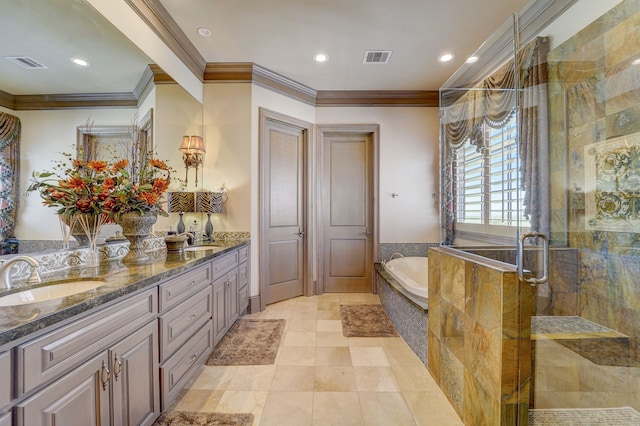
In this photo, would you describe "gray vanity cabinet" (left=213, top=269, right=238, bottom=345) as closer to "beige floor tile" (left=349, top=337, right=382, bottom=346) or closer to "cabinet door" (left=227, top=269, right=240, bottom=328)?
"cabinet door" (left=227, top=269, right=240, bottom=328)

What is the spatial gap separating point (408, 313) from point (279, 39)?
300 centimetres

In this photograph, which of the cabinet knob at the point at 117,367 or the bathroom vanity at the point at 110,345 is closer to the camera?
the bathroom vanity at the point at 110,345

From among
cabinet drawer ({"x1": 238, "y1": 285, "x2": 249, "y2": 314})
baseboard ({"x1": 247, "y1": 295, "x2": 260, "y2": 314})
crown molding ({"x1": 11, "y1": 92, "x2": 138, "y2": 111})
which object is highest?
crown molding ({"x1": 11, "y1": 92, "x2": 138, "y2": 111})

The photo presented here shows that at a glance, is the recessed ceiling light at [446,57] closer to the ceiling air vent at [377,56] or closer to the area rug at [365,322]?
the ceiling air vent at [377,56]

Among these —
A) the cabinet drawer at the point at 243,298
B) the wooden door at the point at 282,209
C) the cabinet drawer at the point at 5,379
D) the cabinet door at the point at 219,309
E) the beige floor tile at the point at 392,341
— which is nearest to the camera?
the cabinet drawer at the point at 5,379

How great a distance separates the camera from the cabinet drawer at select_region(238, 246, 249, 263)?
2.78 m

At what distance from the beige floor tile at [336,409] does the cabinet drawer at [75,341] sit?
1.16 metres

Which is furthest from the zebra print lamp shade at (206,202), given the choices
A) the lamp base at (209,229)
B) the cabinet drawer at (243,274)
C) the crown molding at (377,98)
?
the crown molding at (377,98)

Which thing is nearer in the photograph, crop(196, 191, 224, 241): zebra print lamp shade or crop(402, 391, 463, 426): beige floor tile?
crop(402, 391, 463, 426): beige floor tile

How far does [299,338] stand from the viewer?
8.22 ft

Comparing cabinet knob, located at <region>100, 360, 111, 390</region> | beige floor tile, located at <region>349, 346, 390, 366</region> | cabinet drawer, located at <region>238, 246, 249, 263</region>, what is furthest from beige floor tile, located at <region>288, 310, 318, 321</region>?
cabinet knob, located at <region>100, 360, 111, 390</region>

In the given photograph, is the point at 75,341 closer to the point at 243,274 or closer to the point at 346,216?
the point at 243,274

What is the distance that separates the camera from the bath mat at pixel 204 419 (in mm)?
1495

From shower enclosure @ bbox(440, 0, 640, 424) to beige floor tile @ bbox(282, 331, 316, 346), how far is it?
153 centimetres
